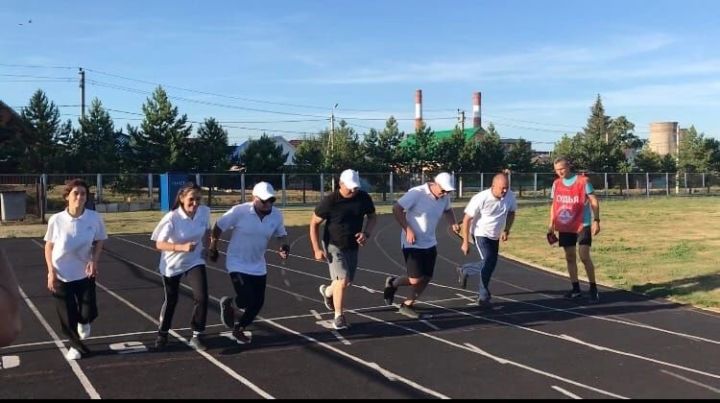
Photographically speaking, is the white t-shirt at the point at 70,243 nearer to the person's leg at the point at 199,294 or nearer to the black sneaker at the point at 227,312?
the person's leg at the point at 199,294

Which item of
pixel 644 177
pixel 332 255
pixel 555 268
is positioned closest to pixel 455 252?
pixel 555 268

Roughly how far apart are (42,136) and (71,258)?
4062 centimetres

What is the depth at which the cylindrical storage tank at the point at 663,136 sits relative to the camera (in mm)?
112062

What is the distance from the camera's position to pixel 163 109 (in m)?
43.3

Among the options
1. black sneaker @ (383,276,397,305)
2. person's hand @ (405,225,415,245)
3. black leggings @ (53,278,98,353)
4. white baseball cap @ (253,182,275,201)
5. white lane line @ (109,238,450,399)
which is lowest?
white lane line @ (109,238,450,399)

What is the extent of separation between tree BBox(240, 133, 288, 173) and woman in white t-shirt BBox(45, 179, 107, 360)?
3821cm

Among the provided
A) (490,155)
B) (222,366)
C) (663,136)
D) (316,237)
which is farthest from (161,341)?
(663,136)

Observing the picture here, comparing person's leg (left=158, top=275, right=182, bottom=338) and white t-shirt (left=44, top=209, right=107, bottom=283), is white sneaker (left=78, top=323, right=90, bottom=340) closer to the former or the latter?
white t-shirt (left=44, top=209, right=107, bottom=283)

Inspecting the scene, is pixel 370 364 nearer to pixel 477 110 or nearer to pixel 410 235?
pixel 410 235

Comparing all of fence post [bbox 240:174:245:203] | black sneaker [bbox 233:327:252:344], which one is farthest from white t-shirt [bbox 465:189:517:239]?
fence post [bbox 240:174:245:203]

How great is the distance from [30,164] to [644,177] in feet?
149

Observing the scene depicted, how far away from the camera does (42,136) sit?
42438 millimetres

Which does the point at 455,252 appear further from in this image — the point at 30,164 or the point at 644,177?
the point at 644,177

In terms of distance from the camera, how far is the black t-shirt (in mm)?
7335
